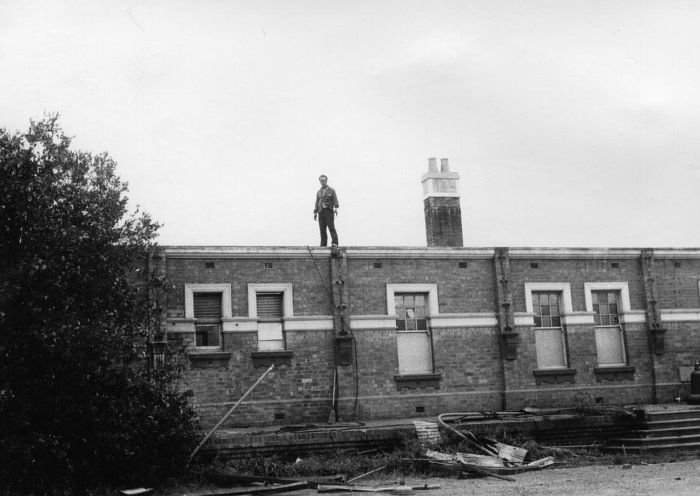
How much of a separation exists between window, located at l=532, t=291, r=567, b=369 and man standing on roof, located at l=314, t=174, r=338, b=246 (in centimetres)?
543

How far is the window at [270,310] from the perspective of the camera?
69.1ft

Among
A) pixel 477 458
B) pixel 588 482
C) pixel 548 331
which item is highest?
pixel 548 331

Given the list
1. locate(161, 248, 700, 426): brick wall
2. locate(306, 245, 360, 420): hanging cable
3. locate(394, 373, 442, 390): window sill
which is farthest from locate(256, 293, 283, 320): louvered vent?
locate(394, 373, 442, 390): window sill

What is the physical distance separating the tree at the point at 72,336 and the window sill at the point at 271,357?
516 cm

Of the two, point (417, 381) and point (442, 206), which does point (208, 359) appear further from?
point (442, 206)

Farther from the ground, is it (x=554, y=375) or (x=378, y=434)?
(x=554, y=375)

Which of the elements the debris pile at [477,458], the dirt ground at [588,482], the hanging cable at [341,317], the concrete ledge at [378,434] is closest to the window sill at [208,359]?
the concrete ledge at [378,434]

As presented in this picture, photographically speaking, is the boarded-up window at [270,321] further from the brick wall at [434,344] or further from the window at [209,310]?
the window at [209,310]

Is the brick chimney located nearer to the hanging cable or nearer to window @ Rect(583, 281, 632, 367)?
window @ Rect(583, 281, 632, 367)

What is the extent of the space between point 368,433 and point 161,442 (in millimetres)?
4246

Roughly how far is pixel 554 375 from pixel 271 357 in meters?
7.21

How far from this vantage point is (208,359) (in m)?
20.5

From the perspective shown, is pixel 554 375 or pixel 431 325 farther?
pixel 554 375

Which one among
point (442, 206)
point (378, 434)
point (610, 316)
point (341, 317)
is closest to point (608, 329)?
point (610, 316)
